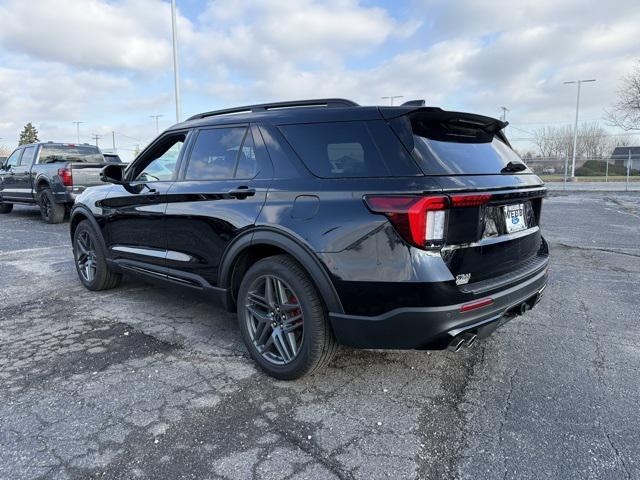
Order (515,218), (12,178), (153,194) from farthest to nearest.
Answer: (12,178), (153,194), (515,218)

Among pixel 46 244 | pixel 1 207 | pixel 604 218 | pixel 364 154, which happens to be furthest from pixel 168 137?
pixel 1 207

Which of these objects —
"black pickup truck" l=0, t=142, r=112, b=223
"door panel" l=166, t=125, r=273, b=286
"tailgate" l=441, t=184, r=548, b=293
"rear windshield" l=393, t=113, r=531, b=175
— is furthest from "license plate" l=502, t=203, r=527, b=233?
"black pickup truck" l=0, t=142, r=112, b=223

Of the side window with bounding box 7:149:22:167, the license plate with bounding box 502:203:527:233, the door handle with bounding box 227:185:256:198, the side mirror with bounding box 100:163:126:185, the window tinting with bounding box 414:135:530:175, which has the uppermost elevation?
the side window with bounding box 7:149:22:167

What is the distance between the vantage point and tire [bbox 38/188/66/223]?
10.7 m

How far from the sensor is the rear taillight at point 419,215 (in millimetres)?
2406

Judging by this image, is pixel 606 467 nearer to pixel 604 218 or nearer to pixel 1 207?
pixel 604 218

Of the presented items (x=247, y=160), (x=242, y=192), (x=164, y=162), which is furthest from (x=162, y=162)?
(x=242, y=192)

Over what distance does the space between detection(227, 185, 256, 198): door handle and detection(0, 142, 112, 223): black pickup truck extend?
8430mm

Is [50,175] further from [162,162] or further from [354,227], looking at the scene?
[354,227]

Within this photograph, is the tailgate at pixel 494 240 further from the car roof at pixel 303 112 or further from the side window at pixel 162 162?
the side window at pixel 162 162

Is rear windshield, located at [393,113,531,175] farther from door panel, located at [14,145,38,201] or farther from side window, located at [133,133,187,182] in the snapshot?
door panel, located at [14,145,38,201]

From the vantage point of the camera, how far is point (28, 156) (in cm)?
1174

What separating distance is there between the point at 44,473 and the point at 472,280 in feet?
7.82

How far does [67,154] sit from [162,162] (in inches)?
347
